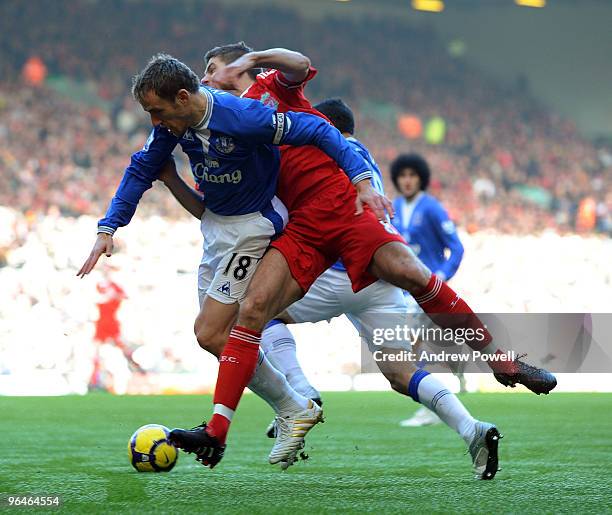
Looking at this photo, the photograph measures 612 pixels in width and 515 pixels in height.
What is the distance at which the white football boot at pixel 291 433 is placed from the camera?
5008 mm

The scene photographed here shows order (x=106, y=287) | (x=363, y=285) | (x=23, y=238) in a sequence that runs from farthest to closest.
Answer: (x=23, y=238) < (x=106, y=287) < (x=363, y=285)

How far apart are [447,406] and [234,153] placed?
1489 mm

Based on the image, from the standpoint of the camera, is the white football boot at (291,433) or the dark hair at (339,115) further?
the dark hair at (339,115)

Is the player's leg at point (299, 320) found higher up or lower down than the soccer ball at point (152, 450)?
higher up

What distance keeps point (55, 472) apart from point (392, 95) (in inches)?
802

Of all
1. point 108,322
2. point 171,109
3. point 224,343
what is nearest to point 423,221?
point 224,343

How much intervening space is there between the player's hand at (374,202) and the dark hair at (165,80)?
0.82 meters

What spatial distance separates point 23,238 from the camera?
1488cm

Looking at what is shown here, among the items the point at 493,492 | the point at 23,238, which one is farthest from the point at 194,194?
the point at 23,238

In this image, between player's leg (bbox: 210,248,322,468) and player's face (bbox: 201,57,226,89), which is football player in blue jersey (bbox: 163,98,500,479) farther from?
player's face (bbox: 201,57,226,89)

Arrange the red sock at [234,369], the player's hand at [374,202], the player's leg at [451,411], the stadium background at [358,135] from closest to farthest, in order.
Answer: the player's hand at [374,202], the red sock at [234,369], the player's leg at [451,411], the stadium background at [358,135]

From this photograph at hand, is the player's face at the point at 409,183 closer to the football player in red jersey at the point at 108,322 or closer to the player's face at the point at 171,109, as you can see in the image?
the player's face at the point at 171,109

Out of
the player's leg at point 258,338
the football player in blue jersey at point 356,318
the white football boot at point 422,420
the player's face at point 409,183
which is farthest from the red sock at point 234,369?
the player's face at point 409,183

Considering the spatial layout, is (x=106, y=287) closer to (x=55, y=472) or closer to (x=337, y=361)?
(x=337, y=361)
